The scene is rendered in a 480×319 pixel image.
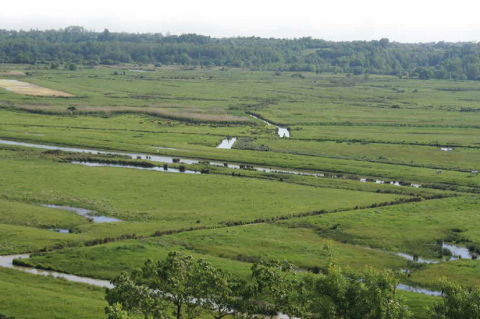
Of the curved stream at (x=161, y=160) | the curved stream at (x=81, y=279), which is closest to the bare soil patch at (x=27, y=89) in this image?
the curved stream at (x=161, y=160)

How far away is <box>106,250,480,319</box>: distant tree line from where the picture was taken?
93.3 ft

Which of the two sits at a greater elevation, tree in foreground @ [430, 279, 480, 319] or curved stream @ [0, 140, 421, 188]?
tree in foreground @ [430, 279, 480, 319]

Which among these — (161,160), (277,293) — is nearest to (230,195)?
(161,160)

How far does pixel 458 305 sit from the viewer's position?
28.1 m

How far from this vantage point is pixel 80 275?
42.6 meters

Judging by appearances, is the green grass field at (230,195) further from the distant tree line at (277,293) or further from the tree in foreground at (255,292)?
the tree in foreground at (255,292)

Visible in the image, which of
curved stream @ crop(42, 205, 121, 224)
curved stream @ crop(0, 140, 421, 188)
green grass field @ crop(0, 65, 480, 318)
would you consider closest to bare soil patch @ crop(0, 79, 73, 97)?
green grass field @ crop(0, 65, 480, 318)

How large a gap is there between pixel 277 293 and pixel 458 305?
9.61 meters

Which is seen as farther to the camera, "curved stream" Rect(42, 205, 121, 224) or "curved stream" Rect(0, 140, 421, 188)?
"curved stream" Rect(0, 140, 421, 188)

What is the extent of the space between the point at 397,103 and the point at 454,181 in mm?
90746

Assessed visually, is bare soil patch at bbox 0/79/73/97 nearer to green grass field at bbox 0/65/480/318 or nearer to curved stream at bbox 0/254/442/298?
green grass field at bbox 0/65/480/318

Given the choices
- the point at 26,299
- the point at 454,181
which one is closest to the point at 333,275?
the point at 26,299

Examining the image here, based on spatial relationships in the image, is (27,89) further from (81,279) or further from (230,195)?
(81,279)

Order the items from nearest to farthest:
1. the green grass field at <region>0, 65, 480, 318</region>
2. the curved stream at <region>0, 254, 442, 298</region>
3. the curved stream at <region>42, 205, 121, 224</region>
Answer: the curved stream at <region>0, 254, 442, 298</region>
the green grass field at <region>0, 65, 480, 318</region>
the curved stream at <region>42, 205, 121, 224</region>
